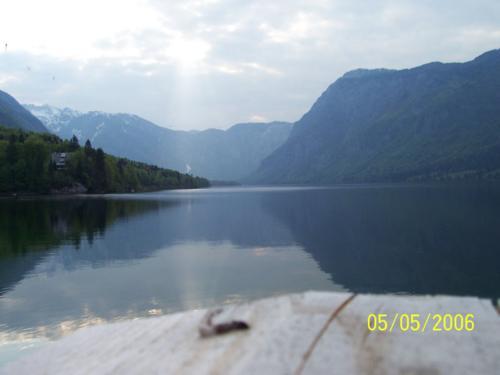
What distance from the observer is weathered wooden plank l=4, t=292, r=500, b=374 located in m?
4.47

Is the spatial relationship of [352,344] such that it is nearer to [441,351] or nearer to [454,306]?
[441,351]

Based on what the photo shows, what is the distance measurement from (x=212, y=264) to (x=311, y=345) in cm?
3430

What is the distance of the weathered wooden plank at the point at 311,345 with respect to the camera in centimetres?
447

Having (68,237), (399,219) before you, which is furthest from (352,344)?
(399,219)

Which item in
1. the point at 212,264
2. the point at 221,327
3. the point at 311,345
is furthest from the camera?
the point at 212,264
